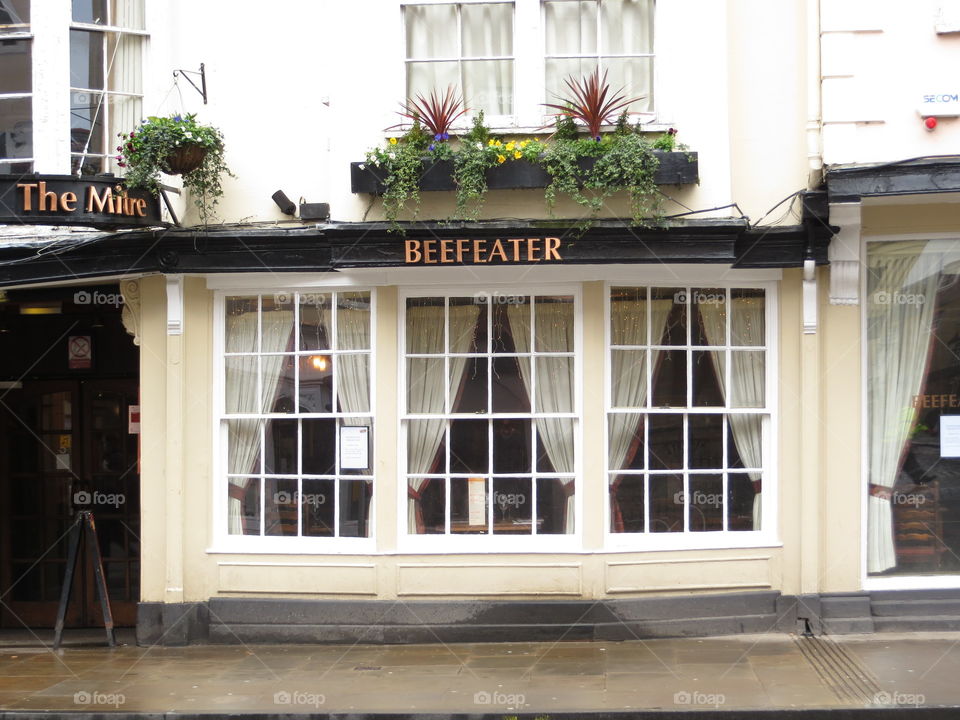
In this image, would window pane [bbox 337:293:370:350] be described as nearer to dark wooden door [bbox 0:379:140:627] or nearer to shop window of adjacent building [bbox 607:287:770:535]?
shop window of adjacent building [bbox 607:287:770:535]

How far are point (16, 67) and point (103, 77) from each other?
2.42 ft

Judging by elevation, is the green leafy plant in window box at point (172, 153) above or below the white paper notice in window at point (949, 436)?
above

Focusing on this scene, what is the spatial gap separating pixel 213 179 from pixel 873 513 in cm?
660

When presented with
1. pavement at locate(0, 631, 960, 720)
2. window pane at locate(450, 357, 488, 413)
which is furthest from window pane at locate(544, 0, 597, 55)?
pavement at locate(0, 631, 960, 720)

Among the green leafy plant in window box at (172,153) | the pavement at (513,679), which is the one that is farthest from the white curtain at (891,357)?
the green leafy plant in window box at (172,153)

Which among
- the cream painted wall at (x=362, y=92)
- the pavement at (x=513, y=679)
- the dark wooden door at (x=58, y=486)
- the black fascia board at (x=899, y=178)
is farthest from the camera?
the dark wooden door at (x=58, y=486)

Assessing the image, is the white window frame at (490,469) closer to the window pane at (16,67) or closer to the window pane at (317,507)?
the window pane at (317,507)

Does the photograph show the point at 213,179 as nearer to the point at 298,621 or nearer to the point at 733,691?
the point at 298,621

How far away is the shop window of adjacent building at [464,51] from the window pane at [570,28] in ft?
1.18

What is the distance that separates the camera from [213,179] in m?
9.48

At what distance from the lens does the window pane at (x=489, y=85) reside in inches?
370

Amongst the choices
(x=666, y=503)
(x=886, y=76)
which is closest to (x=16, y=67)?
(x=666, y=503)

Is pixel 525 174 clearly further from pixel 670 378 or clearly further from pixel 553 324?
pixel 670 378

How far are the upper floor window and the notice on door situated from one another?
4453 mm
